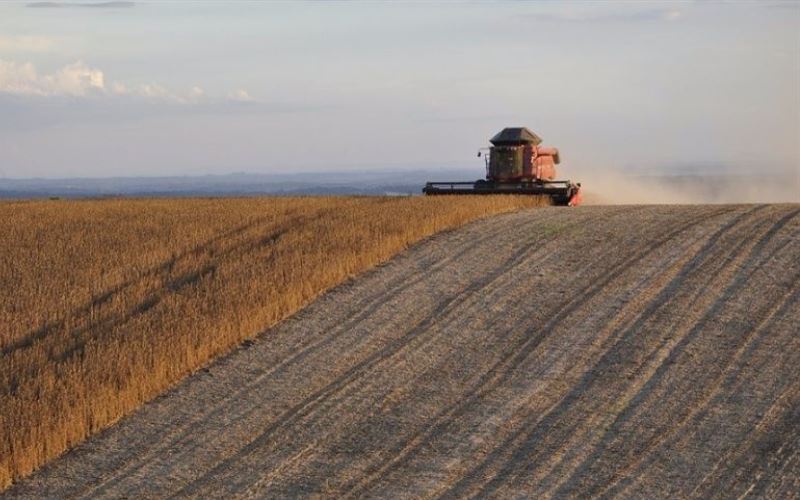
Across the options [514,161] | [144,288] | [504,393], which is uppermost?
[514,161]

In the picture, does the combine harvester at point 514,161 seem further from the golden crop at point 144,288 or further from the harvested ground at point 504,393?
the harvested ground at point 504,393

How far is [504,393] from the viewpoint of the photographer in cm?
1327

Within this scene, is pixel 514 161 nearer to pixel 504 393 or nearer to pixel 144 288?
pixel 144 288

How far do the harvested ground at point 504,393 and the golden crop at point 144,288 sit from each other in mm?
378

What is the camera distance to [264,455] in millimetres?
11875

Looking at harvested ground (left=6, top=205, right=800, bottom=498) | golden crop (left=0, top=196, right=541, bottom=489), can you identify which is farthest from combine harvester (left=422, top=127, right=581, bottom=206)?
harvested ground (left=6, top=205, right=800, bottom=498)

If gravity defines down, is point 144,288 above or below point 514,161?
below

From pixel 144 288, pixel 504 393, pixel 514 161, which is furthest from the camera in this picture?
pixel 514 161

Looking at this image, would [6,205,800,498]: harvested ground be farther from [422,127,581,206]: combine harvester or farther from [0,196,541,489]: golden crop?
[422,127,581,206]: combine harvester

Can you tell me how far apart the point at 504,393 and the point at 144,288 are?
7.57 m

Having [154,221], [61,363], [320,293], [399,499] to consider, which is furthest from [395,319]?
[154,221]

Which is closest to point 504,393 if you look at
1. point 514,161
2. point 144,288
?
point 144,288

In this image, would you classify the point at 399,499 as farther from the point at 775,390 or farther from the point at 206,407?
the point at 775,390

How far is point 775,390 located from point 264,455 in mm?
6030
